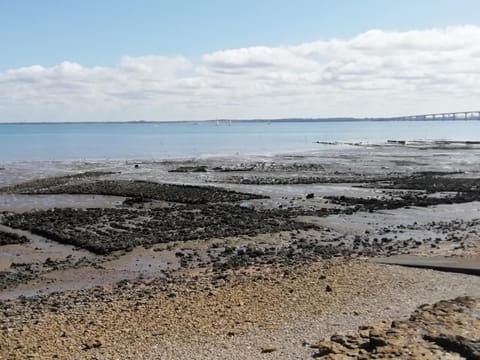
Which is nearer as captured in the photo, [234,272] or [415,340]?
[415,340]

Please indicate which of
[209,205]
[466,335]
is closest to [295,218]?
[209,205]

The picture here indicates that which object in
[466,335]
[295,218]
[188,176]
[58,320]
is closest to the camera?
[466,335]

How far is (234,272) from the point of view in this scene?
16.7 metres

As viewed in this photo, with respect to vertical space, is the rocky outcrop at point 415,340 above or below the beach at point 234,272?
above

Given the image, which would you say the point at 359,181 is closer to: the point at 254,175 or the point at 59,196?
the point at 254,175

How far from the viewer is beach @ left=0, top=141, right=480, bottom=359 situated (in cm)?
1046

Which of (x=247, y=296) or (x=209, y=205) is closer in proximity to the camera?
(x=247, y=296)

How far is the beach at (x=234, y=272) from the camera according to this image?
10.5 metres

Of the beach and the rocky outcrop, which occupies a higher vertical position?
the rocky outcrop

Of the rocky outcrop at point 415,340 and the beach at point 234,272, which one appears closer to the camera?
the rocky outcrop at point 415,340

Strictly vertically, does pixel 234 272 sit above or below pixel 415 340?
below

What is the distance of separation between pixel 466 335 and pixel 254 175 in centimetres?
3850

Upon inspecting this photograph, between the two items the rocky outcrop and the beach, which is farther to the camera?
the beach

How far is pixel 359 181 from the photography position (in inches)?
1711
